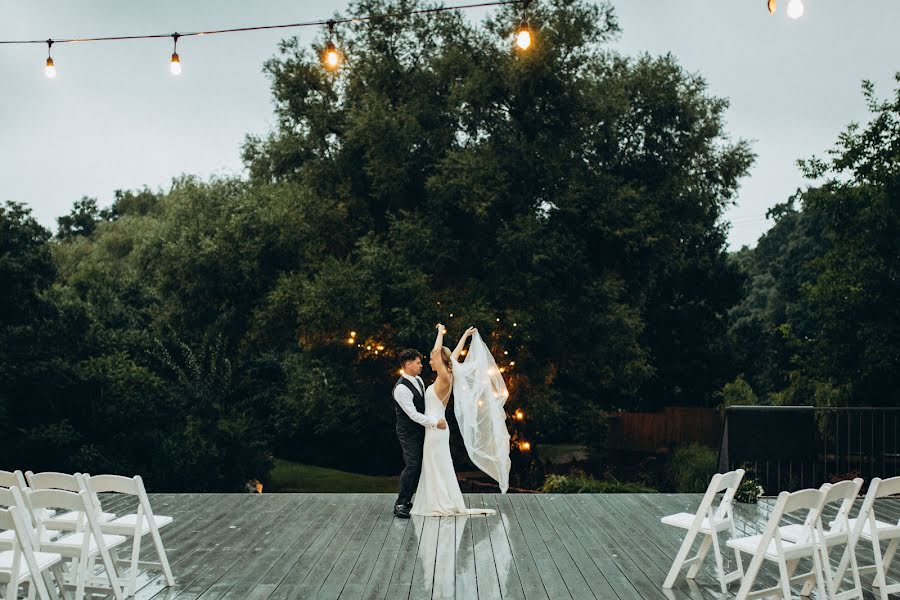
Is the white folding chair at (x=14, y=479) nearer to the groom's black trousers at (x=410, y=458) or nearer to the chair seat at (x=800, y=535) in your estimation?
the groom's black trousers at (x=410, y=458)

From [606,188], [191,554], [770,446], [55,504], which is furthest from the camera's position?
[606,188]

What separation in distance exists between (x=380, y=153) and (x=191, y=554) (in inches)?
431

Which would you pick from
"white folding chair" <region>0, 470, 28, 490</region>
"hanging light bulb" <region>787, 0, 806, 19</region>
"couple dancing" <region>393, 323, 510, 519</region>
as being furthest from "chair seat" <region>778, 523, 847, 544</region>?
"white folding chair" <region>0, 470, 28, 490</region>

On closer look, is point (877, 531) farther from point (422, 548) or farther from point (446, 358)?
point (446, 358)

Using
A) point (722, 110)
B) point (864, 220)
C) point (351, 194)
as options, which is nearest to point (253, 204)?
point (351, 194)

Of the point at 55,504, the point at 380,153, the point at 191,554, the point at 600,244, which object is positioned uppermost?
the point at 380,153

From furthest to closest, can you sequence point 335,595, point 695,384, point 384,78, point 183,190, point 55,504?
1. point 695,384
2. point 183,190
3. point 384,78
4. point 335,595
5. point 55,504

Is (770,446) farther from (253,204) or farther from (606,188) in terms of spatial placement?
(253,204)

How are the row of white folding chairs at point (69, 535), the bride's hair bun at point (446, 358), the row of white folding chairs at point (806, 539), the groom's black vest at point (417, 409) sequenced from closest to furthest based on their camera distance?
the row of white folding chairs at point (69, 535), the row of white folding chairs at point (806, 539), the groom's black vest at point (417, 409), the bride's hair bun at point (446, 358)

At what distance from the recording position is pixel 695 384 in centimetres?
3039

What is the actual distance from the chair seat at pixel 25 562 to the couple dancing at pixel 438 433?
154 inches

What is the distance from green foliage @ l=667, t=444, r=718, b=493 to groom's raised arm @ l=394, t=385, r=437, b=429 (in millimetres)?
8141

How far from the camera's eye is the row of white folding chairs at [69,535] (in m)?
4.88

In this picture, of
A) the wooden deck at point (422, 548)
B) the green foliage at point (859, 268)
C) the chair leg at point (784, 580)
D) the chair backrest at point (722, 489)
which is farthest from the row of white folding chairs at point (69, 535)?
the green foliage at point (859, 268)
